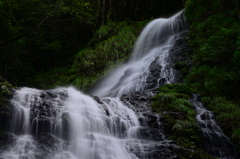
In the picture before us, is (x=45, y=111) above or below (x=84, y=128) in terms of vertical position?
above

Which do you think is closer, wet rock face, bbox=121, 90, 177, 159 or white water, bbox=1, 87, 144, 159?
white water, bbox=1, 87, 144, 159

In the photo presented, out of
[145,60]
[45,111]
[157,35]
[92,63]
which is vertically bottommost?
[45,111]

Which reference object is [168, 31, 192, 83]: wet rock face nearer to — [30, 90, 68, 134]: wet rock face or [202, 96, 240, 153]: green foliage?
[202, 96, 240, 153]: green foliage

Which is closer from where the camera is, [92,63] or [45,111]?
[45,111]

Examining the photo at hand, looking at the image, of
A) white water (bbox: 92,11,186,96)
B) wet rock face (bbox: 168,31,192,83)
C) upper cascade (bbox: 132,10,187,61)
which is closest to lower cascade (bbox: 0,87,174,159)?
white water (bbox: 92,11,186,96)

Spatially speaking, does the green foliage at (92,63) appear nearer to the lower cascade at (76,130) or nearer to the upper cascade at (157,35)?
the upper cascade at (157,35)

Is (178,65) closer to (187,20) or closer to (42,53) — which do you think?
(187,20)

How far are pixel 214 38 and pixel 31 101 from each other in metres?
8.22

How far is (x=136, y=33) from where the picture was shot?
18.2 metres

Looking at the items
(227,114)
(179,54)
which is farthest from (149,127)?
(179,54)

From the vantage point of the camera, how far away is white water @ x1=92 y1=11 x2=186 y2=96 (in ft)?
37.5

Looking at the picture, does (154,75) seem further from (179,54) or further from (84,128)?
(84,128)

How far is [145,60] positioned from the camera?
1436 cm

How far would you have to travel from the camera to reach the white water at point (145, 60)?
1144 centimetres
